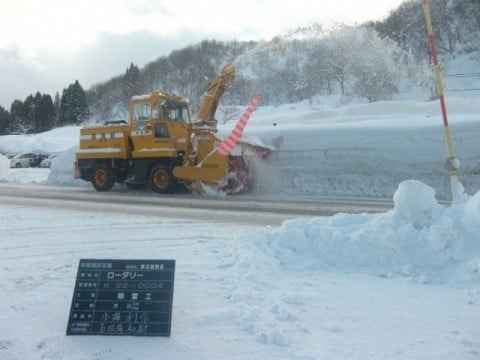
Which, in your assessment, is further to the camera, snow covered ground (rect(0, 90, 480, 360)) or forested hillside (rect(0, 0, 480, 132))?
forested hillside (rect(0, 0, 480, 132))

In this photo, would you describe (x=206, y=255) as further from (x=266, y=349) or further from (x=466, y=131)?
(x=466, y=131)

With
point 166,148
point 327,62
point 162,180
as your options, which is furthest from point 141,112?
point 327,62

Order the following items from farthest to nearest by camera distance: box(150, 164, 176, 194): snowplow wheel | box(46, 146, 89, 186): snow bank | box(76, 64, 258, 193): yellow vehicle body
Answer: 1. box(46, 146, 89, 186): snow bank
2. box(150, 164, 176, 194): snowplow wheel
3. box(76, 64, 258, 193): yellow vehicle body

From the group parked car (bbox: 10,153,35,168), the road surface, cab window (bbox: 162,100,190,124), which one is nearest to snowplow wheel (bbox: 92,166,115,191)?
the road surface

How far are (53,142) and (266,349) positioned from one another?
60525mm

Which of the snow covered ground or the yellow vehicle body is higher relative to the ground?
the yellow vehicle body

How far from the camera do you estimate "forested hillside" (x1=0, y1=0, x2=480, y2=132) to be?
27.8 meters

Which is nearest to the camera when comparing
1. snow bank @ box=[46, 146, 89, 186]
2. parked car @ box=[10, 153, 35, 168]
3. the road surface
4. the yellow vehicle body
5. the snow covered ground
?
the snow covered ground

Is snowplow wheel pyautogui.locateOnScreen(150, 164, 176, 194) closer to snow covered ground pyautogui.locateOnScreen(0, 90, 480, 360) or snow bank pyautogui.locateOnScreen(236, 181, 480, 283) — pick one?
snow covered ground pyautogui.locateOnScreen(0, 90, 480, 360)

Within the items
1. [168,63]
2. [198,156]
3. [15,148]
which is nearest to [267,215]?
[198,156]

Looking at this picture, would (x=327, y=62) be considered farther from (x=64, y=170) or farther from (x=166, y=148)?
(x=166, y=148)

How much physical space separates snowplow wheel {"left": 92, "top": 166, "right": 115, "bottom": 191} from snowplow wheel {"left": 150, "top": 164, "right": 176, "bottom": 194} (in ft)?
5.96

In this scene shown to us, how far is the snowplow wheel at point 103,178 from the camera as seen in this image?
1702cm

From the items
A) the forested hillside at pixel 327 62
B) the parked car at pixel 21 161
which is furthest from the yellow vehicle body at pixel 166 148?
the parked car at pixel 21 161
